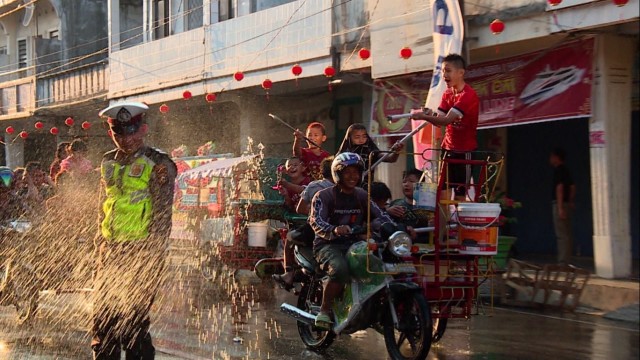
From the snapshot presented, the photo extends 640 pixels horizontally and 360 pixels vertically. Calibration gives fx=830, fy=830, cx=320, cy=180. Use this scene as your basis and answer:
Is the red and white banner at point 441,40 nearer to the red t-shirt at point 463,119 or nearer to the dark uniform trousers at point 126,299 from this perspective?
the red t-shirt at point 463,119

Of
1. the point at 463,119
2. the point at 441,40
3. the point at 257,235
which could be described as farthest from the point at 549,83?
the point at 463,119

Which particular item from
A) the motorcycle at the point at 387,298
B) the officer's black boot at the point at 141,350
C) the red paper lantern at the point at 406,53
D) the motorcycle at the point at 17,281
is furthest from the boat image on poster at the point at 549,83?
the officer's black boot at the point at 141,350

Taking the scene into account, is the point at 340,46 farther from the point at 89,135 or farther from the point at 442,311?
the point at 89,135

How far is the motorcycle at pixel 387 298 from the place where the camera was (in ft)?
19.8

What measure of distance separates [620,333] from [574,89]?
13.3 ft

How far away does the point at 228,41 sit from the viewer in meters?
18.9

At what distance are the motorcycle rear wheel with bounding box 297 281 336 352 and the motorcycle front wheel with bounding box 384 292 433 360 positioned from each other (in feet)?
2.20

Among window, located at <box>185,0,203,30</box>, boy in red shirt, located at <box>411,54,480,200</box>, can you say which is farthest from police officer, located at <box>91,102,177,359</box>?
window, located at <box>185,0,203,30</box>

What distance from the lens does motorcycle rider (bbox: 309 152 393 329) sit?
6340mm

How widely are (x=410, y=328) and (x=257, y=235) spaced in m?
5.19

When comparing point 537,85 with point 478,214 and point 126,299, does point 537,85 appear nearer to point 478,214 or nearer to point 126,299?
point 478,214

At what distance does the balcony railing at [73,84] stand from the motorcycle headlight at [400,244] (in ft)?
63.3

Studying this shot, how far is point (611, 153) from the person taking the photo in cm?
1070

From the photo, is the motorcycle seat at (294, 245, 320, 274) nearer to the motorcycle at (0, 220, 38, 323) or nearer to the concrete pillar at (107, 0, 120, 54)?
the motorcycle at (0, 220, 38, 323)
